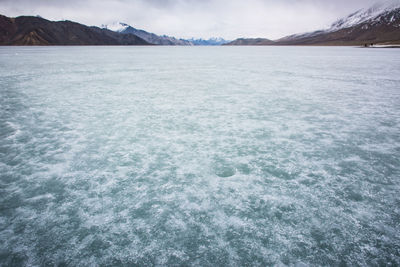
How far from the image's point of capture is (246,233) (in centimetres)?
241

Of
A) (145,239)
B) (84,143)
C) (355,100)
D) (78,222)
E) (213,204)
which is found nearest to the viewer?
(145,239)

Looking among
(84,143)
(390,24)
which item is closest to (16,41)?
(84,143)

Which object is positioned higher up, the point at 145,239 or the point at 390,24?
the point at 390,24

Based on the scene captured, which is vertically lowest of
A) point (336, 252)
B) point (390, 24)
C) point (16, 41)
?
point (336, 252)

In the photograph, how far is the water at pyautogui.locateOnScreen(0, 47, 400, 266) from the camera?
223cm

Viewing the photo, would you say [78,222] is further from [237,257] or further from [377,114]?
[377,114]

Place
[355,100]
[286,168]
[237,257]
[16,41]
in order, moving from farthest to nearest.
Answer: [16,41], [355,100], [286,168], [237,257]

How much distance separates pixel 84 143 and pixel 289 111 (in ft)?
18.6

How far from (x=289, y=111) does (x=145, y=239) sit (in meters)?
5.82

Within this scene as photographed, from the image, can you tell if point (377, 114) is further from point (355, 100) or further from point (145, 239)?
point (145, 239)

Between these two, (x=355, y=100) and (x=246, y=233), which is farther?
(x=355, y=100)

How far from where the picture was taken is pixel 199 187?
326cm

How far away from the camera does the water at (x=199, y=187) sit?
223 centimetres

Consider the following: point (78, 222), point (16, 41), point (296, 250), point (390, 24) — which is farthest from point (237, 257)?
point (390, 24)
